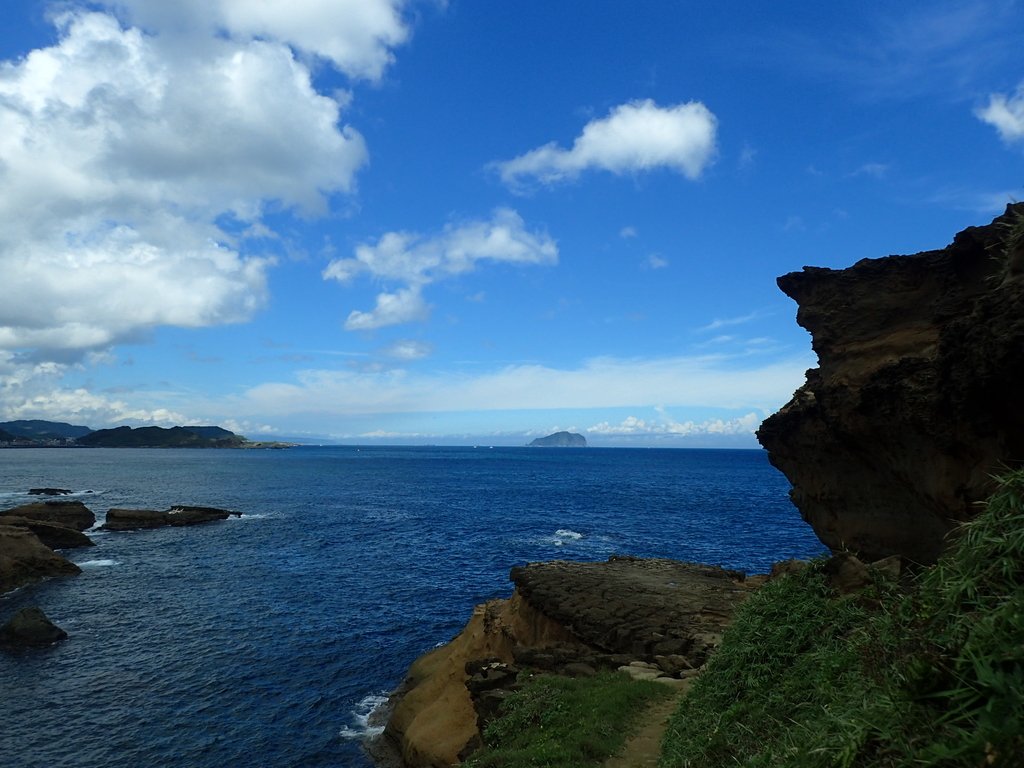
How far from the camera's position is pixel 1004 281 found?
10.4 m

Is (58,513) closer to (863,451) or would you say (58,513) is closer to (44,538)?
(44,538)

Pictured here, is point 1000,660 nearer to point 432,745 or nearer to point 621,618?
point 621,618

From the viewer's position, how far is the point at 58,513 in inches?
2906

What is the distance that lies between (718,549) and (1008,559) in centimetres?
5737

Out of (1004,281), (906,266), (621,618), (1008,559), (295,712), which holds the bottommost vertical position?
(295,712)

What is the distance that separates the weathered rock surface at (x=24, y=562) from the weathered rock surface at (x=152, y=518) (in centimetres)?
2226

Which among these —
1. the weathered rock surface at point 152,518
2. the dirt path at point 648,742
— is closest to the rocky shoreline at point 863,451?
the dirt path at point 648,742

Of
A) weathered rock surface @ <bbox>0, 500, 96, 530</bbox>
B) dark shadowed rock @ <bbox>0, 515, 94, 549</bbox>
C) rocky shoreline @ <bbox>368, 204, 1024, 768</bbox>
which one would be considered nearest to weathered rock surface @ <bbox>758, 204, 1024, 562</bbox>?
rocky shoreline @ <bbox>368, 204, 1024, 768</bbox>

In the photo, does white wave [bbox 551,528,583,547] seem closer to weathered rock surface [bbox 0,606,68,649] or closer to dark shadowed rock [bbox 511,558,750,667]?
dark shadowed rock [bbox 511,558,750,667]

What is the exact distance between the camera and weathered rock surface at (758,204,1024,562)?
10.7 metres

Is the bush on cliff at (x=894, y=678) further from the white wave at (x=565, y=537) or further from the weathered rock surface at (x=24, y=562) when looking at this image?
the weathered rock surface at (x=24, y=562)

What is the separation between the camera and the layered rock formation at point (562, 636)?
21.6m

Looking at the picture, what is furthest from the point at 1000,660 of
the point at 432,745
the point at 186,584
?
the point at 186,584

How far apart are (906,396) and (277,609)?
137 ft
